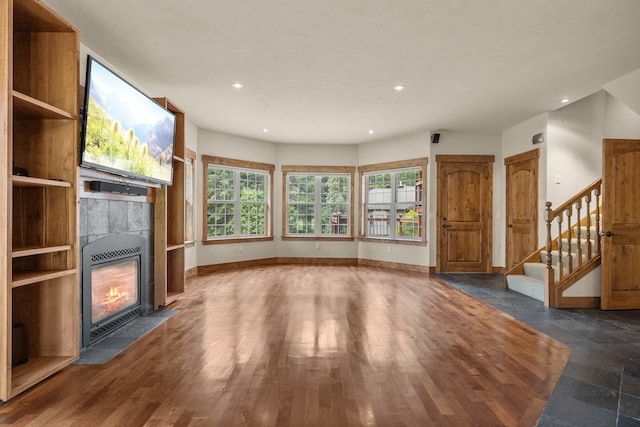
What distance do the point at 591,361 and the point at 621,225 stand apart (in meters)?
2.21

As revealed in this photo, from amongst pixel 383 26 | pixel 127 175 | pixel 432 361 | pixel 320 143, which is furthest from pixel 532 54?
pixel 320 143

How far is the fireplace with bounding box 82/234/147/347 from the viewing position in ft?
9.77

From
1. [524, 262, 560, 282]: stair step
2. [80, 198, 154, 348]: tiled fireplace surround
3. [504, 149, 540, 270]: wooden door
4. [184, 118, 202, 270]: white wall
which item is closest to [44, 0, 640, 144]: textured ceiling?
[184, 118, 202, 270]: white wall

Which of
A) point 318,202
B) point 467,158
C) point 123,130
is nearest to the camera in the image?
point 123,130

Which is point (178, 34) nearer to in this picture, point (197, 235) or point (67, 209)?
point (67, 209)

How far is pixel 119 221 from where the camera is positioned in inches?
136

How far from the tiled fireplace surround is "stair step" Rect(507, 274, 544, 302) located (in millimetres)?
4685

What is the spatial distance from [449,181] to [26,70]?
630 centimetres

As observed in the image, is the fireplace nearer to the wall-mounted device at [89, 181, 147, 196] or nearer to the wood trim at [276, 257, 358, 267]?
the wall-mounted device at [89, 181, 147, 196]

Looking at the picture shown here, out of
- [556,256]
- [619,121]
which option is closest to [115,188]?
[556,256]

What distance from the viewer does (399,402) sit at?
6.88 ft

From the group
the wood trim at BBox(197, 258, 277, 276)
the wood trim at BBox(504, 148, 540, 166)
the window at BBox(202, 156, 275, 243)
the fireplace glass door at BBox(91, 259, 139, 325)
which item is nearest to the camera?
the fireplace glass door at BBox(91, 259, 139, 325)

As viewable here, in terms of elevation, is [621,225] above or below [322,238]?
above

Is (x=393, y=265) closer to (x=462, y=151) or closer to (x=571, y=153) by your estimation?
(x=462, y=151)
